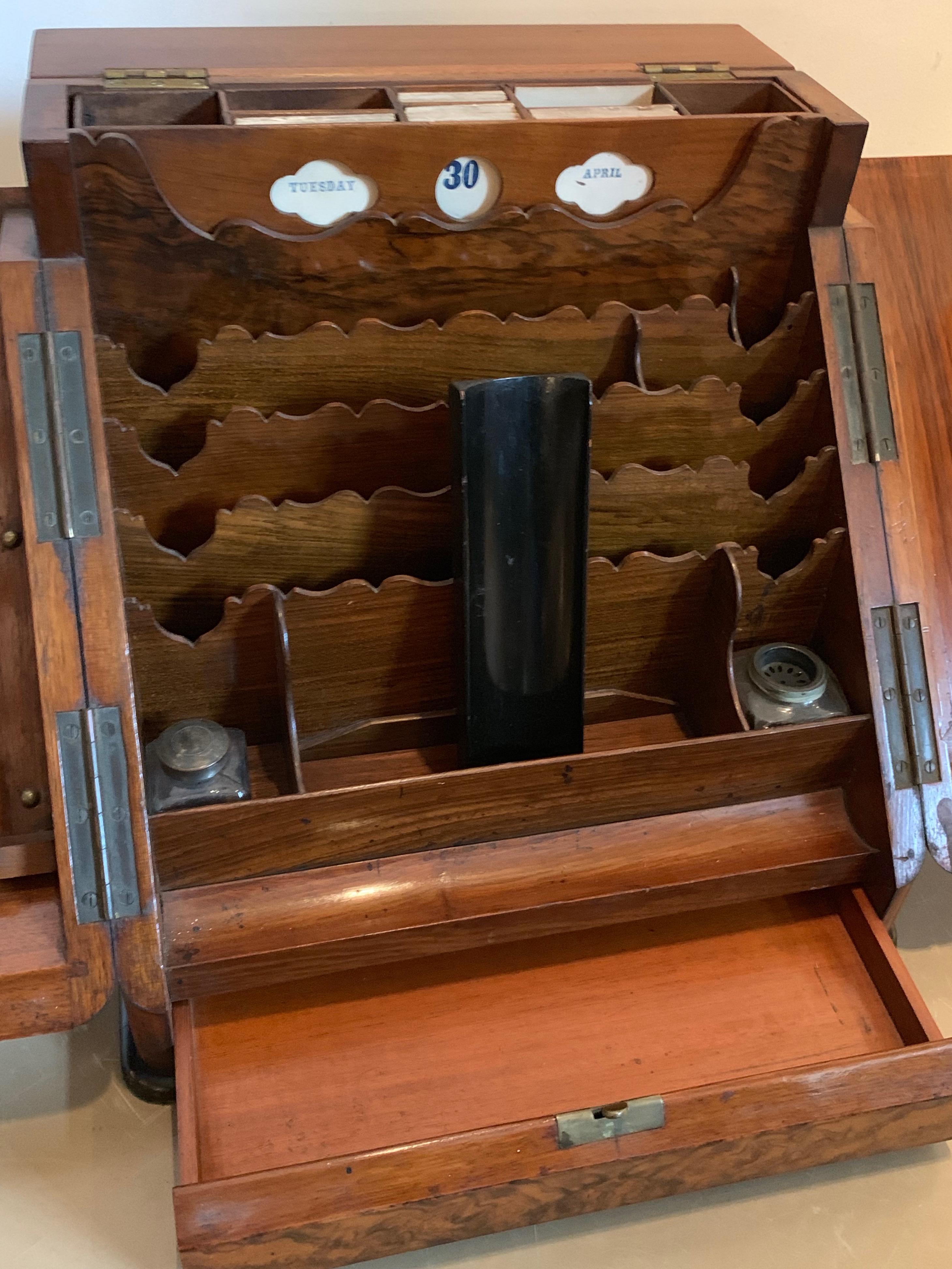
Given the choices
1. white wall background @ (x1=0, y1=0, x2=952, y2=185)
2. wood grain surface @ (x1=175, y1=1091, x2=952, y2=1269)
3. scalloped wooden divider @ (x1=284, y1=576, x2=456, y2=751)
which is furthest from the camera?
white wall background @ (x1=0, y1=0, x2=952, y2=185)

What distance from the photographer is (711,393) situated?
1.09m

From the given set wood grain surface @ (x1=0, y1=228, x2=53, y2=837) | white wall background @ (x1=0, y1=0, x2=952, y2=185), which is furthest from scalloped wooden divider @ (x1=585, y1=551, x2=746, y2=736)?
white wall background @ (x1=0, y1=0, x2=952, y2=185)

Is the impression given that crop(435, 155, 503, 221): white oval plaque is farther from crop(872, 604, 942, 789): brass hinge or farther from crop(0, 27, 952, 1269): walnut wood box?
crop(872, 604, 942, 789): brass hinge

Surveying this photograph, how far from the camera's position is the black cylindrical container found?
38.9 inches

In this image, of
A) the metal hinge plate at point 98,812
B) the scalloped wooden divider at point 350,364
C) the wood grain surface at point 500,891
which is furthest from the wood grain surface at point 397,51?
the wood grain surface at point 500,891

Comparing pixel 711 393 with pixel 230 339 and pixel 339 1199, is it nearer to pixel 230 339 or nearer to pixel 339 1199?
pixel 230 339

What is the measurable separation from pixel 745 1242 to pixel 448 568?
692 millimetres

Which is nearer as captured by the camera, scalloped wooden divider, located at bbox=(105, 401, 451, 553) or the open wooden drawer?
the open wooden drawer

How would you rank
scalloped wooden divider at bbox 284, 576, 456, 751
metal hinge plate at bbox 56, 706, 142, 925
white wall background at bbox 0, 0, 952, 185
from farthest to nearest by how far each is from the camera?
white wall background at bbox 0, 0, 952, 185 < scalloped wooden divider at bbox 284, 576, 456, 751 < metal hinge plate at bbox 56, 706, 142, 925

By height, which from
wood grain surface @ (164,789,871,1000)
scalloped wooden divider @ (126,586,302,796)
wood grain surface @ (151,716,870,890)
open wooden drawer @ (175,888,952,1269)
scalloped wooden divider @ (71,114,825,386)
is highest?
scalloped wooden divider @ (71,114,825,386)

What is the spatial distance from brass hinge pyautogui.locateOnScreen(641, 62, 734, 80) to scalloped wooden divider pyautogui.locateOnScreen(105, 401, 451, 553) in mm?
449

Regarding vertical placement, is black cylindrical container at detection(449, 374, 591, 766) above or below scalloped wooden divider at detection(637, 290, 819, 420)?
below

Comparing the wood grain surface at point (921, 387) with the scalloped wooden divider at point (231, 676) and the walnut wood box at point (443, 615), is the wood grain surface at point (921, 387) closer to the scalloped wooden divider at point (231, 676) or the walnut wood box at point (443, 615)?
the walnut wood box at point (443, 615)

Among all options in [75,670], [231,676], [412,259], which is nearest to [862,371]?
[412,259]
